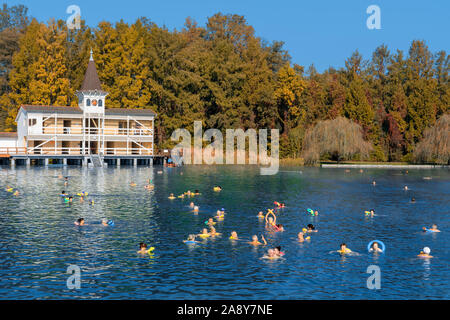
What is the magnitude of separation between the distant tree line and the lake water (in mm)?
45826

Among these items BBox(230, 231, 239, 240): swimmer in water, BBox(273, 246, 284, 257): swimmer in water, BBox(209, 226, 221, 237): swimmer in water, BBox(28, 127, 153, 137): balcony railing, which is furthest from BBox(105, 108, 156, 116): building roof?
BBox(273, 246, 284, 257): swimmer in water

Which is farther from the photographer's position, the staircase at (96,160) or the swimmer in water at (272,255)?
the staircase at (96,160)

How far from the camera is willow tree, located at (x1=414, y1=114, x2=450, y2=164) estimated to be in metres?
94.1

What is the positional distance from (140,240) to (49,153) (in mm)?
60567

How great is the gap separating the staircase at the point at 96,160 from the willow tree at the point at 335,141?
34505 millimetres

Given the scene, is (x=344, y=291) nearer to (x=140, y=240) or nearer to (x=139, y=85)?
(x=140, y=240)

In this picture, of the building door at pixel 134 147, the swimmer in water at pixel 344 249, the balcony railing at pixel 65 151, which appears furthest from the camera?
the building door at pixel 134 147

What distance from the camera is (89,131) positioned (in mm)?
86125

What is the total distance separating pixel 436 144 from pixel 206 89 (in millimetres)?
41860

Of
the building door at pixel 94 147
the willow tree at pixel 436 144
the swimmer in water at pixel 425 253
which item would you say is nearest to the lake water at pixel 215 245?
the swimmer in water at pixel 425 253

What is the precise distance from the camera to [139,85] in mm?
100312

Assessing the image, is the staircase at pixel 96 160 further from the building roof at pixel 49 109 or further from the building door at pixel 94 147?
the building roof at pixel 49 109

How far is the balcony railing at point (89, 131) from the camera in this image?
86.3 m
